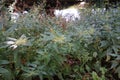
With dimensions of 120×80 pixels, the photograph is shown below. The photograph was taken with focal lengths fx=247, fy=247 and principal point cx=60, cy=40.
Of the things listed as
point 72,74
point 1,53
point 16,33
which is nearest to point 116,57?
point 72,74

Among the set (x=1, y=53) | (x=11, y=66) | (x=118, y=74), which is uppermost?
(x=1, y=53)

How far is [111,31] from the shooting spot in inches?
114

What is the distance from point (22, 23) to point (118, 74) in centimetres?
125

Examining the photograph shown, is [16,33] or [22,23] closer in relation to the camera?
[16,33]

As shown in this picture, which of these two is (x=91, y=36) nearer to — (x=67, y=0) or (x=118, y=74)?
(x=118, y=74)

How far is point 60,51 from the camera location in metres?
2.25

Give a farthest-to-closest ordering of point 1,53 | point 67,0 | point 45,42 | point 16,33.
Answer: point 67,0
point 16,33
point 45,42
point 1,53

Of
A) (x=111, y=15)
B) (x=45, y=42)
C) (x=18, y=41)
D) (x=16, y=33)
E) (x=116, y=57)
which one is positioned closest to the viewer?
(x=18, y=41)

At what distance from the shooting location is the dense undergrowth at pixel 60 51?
6.95 ft

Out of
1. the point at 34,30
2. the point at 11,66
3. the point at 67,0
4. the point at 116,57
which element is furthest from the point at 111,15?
the point at 67,0

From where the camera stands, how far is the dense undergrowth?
83.4 inches

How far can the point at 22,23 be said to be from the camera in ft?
9.70

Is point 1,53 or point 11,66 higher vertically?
point 1,53

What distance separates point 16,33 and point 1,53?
543mm
